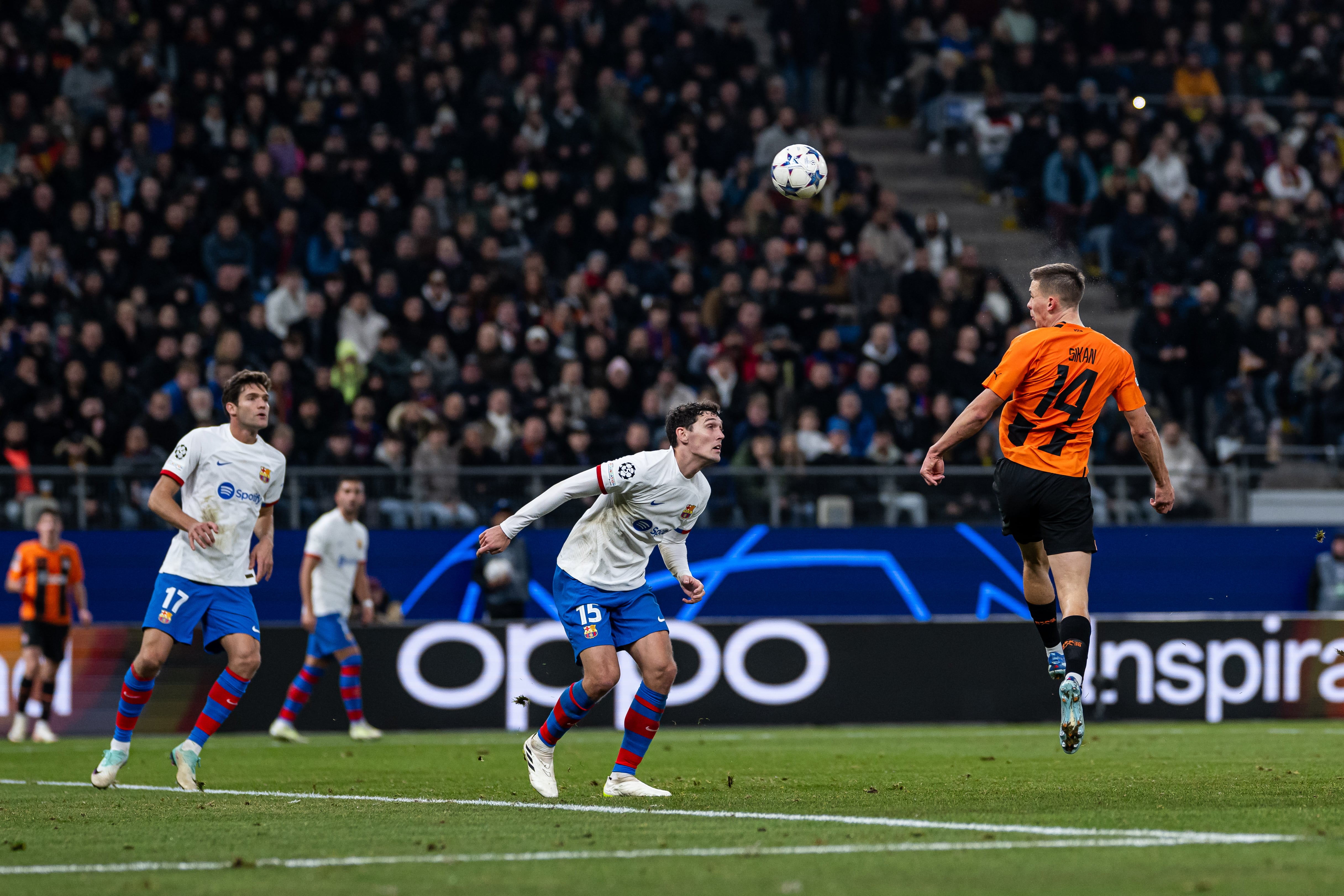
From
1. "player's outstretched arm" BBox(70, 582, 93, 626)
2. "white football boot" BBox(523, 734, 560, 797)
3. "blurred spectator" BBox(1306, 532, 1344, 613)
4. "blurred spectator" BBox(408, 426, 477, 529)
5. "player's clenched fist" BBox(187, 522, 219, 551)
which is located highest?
"player's clenched fist" BBox(187, 522, 219, 551)

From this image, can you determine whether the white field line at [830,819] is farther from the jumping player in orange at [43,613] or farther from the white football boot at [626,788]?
the jumping player in orange at [43,613]

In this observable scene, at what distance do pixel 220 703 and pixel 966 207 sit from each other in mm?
16085

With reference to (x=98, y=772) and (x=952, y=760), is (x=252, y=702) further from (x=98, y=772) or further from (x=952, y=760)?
(x=952, y=760)

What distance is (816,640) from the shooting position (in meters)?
16.5

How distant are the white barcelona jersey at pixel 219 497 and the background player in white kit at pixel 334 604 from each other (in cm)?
471

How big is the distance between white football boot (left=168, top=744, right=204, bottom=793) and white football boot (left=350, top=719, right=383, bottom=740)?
5.26 meters

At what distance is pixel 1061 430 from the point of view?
29.2ft

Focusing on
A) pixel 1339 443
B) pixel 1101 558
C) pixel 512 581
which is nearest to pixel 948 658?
pixel 1101 558

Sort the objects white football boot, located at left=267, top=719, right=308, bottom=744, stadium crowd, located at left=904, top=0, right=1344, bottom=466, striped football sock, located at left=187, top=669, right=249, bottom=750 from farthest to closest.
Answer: stadium crowd, located at left=904, top=0, right=1344, bottom=466 → white football boot, located at left=267, top=719, right=308, bottom=744 → striped football sock, located at left=187, top=669, right=249, bottom=750

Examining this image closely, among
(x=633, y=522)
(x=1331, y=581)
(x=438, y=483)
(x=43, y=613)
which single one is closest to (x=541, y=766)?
(x=633, y=522)

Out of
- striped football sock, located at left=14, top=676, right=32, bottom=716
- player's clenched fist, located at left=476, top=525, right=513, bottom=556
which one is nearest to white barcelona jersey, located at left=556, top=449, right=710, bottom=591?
player's clenched fist, located at left=476, top=525, right=513, bottom=556

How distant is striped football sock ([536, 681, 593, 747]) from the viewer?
29.0 ft

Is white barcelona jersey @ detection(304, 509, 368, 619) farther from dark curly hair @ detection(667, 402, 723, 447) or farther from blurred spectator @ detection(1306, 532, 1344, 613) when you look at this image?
blurred spectator @ detection(1306, 532, 1344, 613)

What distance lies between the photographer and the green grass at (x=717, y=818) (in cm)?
577
